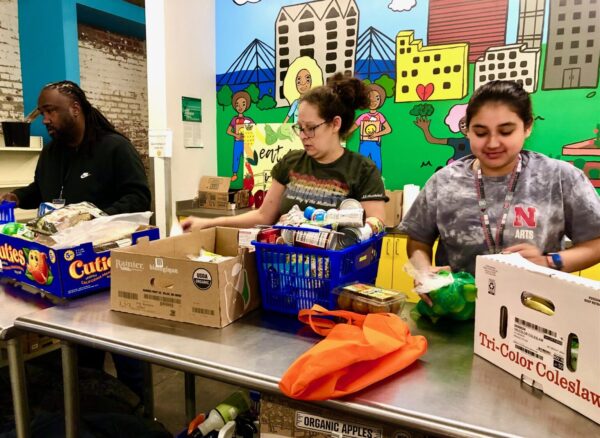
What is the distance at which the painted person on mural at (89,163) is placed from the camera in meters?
2.40

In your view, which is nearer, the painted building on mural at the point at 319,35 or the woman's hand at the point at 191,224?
the woman's hand at the point at 191,224

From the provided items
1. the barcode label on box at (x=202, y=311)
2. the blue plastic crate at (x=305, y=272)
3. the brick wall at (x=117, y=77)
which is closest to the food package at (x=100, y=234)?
the barcode label on box at (x=202, y=311)

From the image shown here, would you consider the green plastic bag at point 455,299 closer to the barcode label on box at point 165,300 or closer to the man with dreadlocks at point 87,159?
the barcode label on box at point 165,300

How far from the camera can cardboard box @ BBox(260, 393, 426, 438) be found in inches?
43.8

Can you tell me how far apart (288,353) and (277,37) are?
3434mm

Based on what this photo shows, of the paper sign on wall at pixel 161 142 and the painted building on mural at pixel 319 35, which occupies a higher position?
the painted building on mural at pixel 319 35

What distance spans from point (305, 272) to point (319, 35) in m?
3.03

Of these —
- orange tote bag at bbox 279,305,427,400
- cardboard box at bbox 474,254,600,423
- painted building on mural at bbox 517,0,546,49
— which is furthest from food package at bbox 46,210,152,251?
painted building on mural at bbox 517,0,546,49

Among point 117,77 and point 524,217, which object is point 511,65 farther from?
point 117,77

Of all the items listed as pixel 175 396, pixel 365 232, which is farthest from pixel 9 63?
pixel 365 232

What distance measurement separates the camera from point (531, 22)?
128 inches

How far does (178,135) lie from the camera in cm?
402

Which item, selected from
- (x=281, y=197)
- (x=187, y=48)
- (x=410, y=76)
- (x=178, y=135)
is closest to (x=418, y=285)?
(x=281, y=197)

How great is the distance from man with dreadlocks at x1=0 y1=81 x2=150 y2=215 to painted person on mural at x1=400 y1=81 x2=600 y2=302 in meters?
1.48
